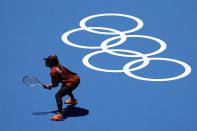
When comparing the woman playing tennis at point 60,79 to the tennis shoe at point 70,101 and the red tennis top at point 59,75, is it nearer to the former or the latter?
the red tennis top at point 59,75

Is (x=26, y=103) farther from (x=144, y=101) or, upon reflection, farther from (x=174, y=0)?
(x=174, y=0)

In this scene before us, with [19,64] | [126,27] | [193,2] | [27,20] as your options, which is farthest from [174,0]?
[19,64]

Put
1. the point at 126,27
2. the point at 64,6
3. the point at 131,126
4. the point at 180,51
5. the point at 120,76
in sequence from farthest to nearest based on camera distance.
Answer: the point at 64,6, the point at 126,27, the point at 180,51, the point at 120,76, the point at 131,126

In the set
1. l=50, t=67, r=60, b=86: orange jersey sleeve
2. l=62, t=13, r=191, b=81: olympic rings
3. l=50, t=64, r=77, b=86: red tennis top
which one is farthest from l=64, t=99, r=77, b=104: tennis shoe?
l=62, t=13, r=191, b=81: olympic rings

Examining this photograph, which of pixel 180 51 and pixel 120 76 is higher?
pixel 180 51

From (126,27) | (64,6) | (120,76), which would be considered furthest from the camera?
(64,6)

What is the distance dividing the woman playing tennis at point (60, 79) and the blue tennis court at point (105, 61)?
74cm

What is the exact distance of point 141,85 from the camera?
21141 mm

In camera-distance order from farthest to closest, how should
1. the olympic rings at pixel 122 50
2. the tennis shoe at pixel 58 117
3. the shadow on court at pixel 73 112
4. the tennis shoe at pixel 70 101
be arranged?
the olympic rings at pixel 122 50, the tennis shoe at pixel 70 101, the shadow on court at pixel 73 112, the tennis shoe at pixel 58 117

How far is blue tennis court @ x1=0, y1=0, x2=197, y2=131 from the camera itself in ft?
63.8

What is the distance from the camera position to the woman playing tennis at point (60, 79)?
18855mm

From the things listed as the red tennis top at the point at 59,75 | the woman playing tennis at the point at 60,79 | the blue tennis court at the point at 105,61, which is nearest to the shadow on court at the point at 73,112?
the blue tennis court at the point at 105,61

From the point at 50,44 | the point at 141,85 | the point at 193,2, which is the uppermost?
the point at 193,2

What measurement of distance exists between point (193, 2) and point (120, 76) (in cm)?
753
